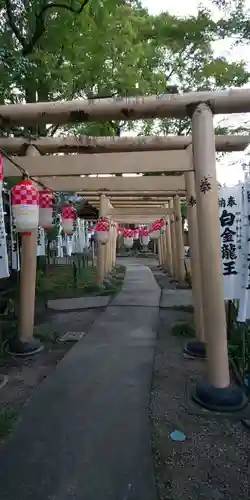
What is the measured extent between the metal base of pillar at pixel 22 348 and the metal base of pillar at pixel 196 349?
2.73 metres

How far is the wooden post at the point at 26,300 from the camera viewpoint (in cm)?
662

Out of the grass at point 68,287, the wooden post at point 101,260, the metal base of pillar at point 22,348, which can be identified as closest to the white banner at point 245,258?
the metal base of pillar at point 22,348

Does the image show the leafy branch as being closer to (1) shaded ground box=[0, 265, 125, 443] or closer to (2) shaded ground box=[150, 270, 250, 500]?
(1) shaded ground box=[0, 265, 125, 443]

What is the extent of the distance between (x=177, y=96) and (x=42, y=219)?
11.5ft

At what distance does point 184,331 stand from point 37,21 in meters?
6.76

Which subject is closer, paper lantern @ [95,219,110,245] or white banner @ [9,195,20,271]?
white banner @ [9,195,20,271]

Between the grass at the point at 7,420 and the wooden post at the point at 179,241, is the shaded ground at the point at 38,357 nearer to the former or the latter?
the grass at the point at 7,420

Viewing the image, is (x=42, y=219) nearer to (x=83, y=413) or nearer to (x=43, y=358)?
(x=43, y=358)

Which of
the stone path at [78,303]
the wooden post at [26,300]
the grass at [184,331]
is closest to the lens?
the wooden post at [26,300]

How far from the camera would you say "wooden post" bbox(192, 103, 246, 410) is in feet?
14.8

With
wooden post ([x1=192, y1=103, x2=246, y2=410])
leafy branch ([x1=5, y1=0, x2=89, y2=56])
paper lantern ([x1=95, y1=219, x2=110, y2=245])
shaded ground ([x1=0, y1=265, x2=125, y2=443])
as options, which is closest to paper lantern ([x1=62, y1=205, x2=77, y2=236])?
shaded ground ([x1=0, y1=265, x2=125, y2=443])

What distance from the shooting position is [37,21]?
6.97 meters

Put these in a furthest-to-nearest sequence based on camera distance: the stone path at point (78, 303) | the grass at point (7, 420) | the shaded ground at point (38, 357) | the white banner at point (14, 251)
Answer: the stone path at point (78, 303) < the white banner at point (14, 251) < the shaded ground at point (38, 357) < the grass at point (7, 420)

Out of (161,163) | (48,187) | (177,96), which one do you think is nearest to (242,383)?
(161,163)
